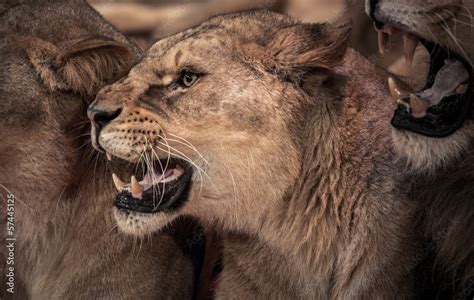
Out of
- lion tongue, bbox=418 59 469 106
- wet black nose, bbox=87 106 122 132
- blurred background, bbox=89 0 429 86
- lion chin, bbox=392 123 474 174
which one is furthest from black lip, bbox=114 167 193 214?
blurred background, bbox=89 0 429 86

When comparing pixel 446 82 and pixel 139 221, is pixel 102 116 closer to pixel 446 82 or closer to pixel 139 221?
pixel 139 221

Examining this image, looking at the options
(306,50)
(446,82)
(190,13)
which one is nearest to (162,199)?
(306,50)

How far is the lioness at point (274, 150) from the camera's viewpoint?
111 inches

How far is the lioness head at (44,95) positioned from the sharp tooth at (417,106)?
3.62 ft

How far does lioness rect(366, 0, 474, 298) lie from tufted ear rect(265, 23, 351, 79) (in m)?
0.15

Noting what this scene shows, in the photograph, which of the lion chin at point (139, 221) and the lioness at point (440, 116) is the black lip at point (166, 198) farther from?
the lioness at point (440, 116)

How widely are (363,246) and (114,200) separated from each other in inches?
35.2

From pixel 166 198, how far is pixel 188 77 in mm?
424

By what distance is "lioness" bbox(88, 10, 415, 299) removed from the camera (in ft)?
9.29

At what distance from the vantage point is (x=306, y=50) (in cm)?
289
